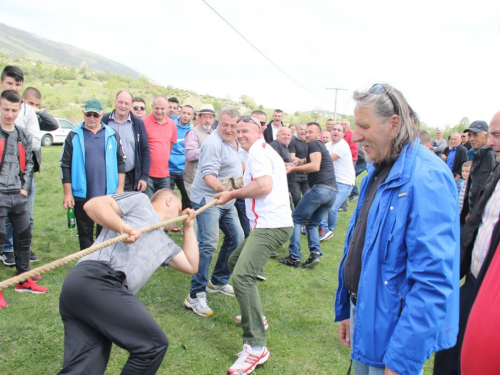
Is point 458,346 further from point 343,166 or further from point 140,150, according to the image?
point 343,166

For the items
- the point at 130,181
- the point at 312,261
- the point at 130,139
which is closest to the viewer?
the point at 130,139

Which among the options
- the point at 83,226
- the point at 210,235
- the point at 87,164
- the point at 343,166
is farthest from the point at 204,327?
the point at 343,166

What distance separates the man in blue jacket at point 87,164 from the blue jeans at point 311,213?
2935mm

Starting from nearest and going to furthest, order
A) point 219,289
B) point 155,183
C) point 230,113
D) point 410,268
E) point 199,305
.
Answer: point 410,268, point 199,305, point 230,113, point 219,289, point 155,183

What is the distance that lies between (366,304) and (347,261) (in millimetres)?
378

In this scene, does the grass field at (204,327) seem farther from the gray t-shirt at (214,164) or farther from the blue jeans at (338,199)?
the blue jeans at (338,199)

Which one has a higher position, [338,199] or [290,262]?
[338,199]

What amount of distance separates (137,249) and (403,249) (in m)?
1.65

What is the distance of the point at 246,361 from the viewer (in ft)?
10.8

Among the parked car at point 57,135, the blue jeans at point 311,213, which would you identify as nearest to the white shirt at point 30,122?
the blue jeans at point 311,213

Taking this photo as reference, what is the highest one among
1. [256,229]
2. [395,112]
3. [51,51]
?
[51,51]

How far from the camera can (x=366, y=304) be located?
70.0 inches

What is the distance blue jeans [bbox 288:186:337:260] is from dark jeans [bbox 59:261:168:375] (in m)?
3.98

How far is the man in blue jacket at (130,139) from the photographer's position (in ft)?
17.5
